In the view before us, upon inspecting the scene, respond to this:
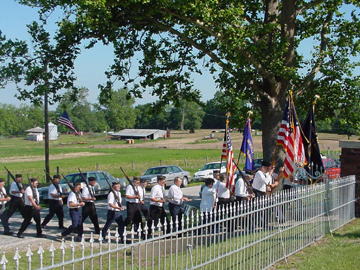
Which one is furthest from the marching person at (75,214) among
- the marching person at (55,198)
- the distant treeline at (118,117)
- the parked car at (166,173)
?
the distant treeline at (118,117)

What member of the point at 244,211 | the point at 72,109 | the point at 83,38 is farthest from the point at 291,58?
the point at 72,109

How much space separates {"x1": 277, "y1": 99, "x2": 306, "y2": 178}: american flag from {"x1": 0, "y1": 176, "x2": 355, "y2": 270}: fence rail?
4.15 feet

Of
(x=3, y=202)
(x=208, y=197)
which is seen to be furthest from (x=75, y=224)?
(x=208, y=197)

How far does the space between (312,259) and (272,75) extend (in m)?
7.33

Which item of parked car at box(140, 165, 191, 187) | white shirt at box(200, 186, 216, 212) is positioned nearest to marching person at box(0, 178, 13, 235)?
white shirt at box(200, 186, 216, 212)

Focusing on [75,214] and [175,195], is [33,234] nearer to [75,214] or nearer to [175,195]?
[75,214]

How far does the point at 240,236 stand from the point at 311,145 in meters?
7.92

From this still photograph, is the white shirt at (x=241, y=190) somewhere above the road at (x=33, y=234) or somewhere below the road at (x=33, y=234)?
above

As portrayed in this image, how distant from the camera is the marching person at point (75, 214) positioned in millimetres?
12270

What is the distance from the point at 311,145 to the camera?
1482 centimetres

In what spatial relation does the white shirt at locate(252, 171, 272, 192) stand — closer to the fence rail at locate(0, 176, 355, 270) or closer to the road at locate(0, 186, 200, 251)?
the fence rail at locate(0, 176, 355, 270)

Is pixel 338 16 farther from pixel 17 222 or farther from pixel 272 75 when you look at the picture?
pixel 17 222

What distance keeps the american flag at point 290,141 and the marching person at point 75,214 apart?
18.4 feet

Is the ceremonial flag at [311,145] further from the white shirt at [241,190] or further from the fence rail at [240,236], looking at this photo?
the white shirt at [241,190]
